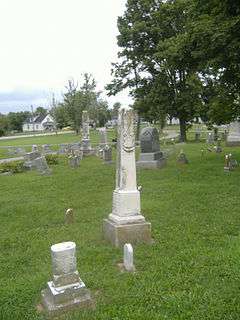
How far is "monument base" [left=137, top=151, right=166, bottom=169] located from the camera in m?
19.2

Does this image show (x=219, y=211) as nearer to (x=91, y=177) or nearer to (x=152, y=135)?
(x=91, y=177)

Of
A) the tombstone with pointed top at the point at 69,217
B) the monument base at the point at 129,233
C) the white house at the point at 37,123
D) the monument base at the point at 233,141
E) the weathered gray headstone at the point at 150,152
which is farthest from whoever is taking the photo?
the white house at the point at 37,123

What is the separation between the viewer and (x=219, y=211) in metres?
10.3

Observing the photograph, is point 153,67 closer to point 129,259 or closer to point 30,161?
point 30,161

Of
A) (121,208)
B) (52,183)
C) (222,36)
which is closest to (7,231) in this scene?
(121,208)

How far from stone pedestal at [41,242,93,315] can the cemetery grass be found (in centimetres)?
16

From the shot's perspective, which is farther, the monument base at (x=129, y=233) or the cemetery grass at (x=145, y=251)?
the monument base at (x=129, y=233)

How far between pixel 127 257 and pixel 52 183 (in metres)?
10.0

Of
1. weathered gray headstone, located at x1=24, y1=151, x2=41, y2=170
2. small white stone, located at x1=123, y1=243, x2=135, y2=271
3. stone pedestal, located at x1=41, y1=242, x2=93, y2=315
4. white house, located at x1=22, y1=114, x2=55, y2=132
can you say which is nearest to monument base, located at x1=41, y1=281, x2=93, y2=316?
stone pedestal, located at x1=41, y1=242, x2=93, y2=315

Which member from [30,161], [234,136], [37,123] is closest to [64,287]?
[30,161]

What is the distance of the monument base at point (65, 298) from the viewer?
563cm

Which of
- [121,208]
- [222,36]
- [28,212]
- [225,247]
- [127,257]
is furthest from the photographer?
[222,36]

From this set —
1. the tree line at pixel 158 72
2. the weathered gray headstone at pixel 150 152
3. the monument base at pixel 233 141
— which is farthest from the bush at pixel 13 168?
the monument base at pixel 233 141

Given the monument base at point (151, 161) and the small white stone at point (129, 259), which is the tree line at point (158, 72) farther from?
the small white stone at point (129, 259)
